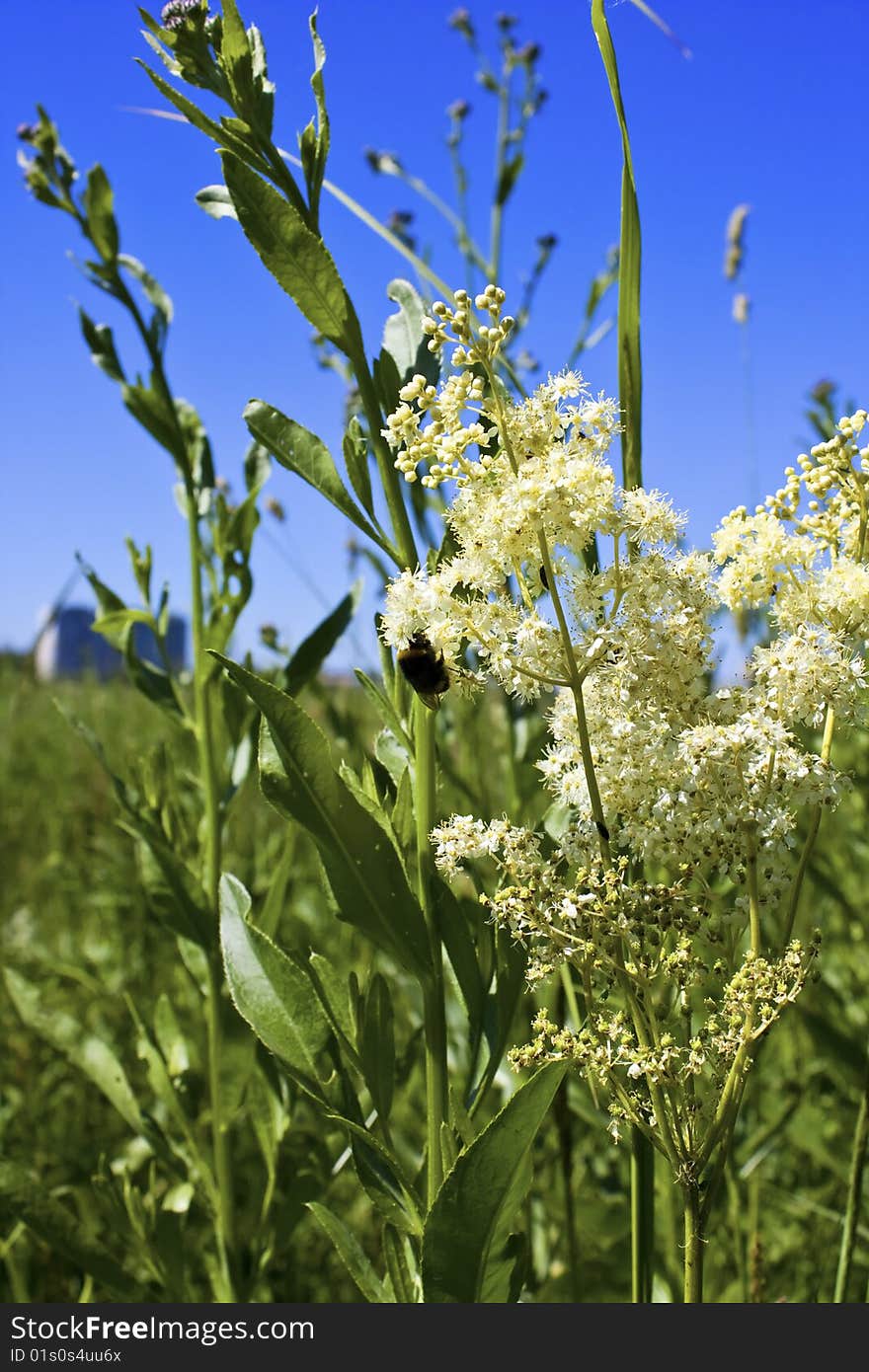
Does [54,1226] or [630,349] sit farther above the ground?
[630,349]

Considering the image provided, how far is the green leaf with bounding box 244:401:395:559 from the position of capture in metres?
1.02

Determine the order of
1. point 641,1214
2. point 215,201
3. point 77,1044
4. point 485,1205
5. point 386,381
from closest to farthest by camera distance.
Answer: point 485,1205, point 641,1214, point 386,381, point 215,201, point 77,1044

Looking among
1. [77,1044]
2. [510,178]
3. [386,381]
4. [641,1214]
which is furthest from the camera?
[510,178]

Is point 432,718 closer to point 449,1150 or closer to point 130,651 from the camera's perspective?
point 449,1150

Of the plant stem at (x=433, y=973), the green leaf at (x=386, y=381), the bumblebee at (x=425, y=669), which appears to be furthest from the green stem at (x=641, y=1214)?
the green leaf at (x=386, y=381)

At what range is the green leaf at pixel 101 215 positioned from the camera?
1750mm

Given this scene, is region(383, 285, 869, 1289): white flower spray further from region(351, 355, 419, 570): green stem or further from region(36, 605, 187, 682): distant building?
region(36, 605, 187, 682): distant building

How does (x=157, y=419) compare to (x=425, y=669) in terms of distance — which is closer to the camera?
(x=425, y=669)

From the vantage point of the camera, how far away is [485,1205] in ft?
2.69

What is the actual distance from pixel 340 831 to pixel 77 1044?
40.4 inches

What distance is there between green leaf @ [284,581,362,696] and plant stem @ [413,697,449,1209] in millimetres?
665

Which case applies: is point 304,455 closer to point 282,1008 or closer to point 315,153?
point 315,153

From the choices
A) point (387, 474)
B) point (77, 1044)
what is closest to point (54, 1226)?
point (77, 1044)

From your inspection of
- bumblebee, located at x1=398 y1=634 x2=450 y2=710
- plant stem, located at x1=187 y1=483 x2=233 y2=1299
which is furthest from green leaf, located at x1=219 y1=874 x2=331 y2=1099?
plant stem, located at x1=187 y1=483 x2=233 y2=1299
